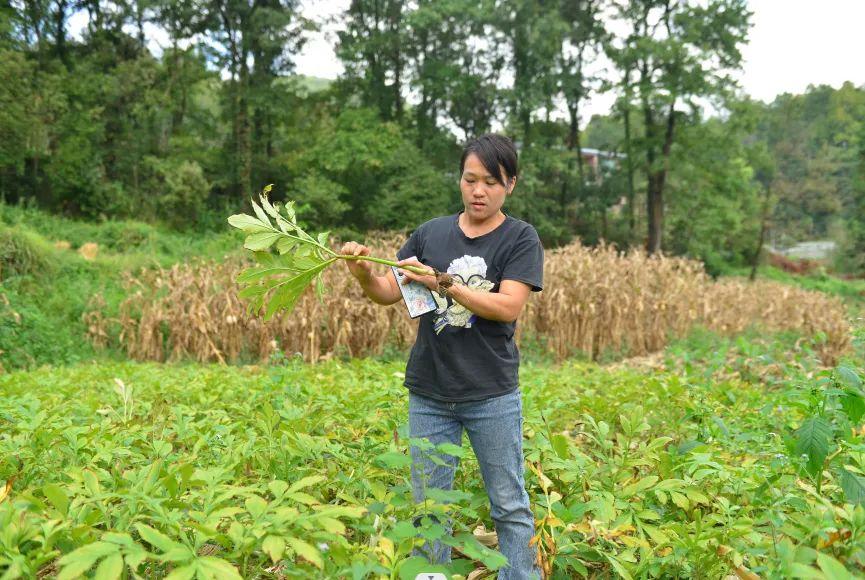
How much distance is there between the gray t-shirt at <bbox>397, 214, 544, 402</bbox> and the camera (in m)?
2.28

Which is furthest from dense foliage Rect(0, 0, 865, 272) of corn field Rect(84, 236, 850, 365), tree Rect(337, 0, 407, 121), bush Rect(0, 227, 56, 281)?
corn field Rect(84, 236, 850, 365)

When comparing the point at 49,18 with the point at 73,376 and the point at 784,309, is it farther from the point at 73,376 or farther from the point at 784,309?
the point at 784,309

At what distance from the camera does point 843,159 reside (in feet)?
147

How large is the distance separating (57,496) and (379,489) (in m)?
0.95

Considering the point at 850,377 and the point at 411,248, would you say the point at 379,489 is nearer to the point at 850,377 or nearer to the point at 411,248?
the point at 411,248

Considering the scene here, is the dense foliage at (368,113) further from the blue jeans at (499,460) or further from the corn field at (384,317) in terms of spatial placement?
the blue jeans at (499,460)

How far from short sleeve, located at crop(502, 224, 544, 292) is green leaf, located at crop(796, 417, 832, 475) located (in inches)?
39.3

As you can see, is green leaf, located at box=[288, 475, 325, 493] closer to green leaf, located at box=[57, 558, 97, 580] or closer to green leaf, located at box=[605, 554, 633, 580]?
green leaf, located at box=[57, 558, 97, 580]

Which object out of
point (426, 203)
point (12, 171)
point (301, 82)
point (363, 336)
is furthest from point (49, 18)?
point (363, 336)

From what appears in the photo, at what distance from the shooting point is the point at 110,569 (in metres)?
1.37

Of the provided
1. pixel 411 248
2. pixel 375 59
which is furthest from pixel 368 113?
pixel 411 248

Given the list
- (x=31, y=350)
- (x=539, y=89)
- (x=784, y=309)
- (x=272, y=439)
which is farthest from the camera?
(x=539, y=89)

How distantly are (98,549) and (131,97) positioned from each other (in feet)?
81.5

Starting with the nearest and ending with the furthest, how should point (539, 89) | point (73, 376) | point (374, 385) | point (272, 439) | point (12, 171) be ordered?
point (272, 439)
point (374, 385)
point (73, 376)
point (12, 171)
point (539, 89)
